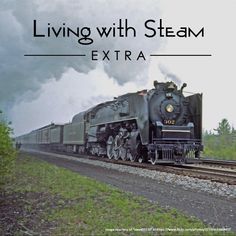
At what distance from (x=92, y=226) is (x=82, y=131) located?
2775 cm

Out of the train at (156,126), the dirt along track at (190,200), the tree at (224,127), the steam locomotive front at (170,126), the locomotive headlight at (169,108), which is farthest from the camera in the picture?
the tree at (224,127)

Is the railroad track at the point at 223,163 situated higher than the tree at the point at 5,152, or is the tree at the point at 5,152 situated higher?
the tree at the point at 5,152

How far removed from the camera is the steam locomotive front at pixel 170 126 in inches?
761

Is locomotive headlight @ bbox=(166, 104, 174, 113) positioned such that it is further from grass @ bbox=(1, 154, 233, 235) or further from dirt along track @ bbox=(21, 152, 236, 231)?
grass @ bbox=(1, 154, 233, 235)

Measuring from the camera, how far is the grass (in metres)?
5.89

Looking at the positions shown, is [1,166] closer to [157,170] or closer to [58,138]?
[157,170]

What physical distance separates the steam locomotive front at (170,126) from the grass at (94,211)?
9106mm

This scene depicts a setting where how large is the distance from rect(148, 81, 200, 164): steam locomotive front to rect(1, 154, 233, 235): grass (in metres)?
9.11

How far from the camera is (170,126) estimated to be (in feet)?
65.3

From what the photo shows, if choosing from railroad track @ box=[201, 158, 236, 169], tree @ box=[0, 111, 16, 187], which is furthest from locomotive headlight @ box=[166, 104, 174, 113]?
tree @ box=[0, 111, 16, 187]

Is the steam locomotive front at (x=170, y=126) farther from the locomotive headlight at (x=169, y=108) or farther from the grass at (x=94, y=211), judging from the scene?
the grass at (x=94, y=211)

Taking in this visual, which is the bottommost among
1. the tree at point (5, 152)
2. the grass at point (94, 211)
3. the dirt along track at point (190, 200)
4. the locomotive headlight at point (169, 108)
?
the dirt along track at point (190, 200)

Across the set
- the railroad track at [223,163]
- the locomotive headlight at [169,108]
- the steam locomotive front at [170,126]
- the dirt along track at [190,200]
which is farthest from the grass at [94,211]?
the railroad track at [223,163]

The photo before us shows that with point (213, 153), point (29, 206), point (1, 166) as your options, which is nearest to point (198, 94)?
point (1, 166)
